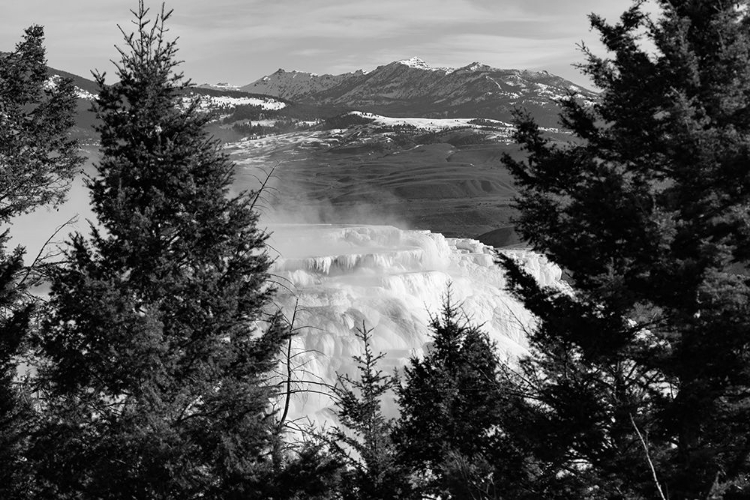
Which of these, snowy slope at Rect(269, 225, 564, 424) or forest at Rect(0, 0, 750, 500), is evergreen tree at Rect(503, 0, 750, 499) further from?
snowy slope at Rect(269, 225, 564, 424)

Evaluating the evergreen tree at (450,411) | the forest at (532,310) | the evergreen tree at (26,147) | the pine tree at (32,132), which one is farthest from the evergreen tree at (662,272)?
the pine tree at (32,132)

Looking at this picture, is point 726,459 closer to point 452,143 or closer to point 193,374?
point 193,374

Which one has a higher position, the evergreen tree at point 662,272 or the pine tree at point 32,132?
the pine tree at point 32,132

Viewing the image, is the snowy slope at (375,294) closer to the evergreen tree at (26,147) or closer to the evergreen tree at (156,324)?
the evergreen tree at (26,147)

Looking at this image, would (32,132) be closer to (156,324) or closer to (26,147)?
(26,147)

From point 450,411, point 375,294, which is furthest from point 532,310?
point 375,294

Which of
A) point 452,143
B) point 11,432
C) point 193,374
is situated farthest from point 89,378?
point 452,143
